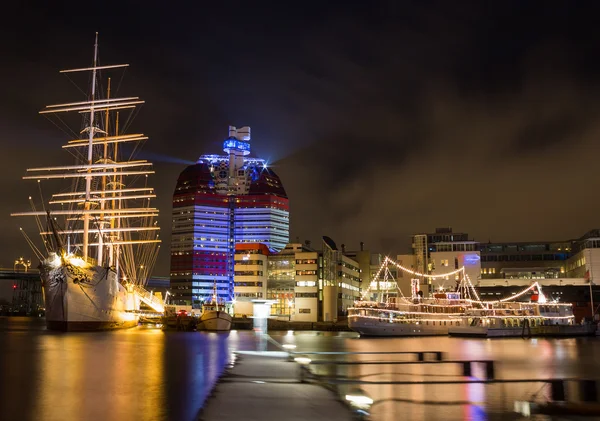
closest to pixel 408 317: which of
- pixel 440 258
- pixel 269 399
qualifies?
pixel 440 258

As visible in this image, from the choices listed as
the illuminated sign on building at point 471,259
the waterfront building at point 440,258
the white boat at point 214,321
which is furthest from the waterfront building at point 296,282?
the white boat at point 214,321

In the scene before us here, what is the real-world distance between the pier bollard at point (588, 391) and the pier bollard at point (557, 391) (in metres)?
0.80

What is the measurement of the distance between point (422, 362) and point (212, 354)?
54.3 feet

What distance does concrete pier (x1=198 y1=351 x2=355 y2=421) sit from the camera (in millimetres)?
18266

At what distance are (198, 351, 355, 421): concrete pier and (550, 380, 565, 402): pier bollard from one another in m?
9.00

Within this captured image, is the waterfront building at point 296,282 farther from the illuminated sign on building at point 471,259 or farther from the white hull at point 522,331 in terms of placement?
the white hull at point 522,331

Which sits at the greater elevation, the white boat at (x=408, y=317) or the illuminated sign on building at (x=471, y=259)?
the illuminated sign on building at (x=471, y=259)

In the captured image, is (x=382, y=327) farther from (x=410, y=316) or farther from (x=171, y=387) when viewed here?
(x=171, y=387)

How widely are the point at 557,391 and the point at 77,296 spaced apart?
68906mm

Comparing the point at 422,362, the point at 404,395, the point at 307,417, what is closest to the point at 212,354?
the point at 422,362

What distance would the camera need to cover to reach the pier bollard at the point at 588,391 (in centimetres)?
2335

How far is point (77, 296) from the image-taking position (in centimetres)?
7862

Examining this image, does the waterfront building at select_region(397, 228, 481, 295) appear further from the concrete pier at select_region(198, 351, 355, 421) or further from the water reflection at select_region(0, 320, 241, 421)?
the concrete pier at select_region(198, 351, 355, 421)

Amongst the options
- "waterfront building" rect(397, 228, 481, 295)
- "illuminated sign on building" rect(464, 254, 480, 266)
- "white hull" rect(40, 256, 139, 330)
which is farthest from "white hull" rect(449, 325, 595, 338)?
"white hull" rect(40, 256, 139, 330)
